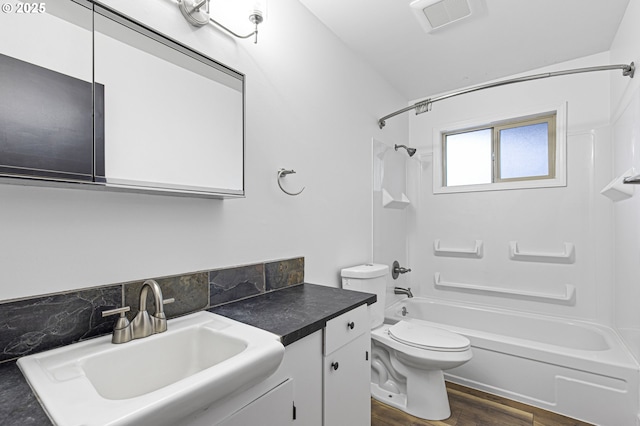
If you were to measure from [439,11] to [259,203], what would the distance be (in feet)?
5.24

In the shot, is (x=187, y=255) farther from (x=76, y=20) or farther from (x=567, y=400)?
(x=567, y=400)

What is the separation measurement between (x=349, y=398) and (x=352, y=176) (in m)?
1.46

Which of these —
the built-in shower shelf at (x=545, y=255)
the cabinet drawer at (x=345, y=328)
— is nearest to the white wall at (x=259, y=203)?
the cabinet drawer at (x=345, y=328)

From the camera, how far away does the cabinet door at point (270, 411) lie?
827 millimetres

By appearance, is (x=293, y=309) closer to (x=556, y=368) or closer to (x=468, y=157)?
(x=556, y=368)

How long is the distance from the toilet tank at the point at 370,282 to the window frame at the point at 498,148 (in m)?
1.36

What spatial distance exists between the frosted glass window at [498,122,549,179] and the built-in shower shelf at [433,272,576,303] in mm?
1012

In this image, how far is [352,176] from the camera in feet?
7.57

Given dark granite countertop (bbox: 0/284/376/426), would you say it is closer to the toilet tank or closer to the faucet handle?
the faucet handle

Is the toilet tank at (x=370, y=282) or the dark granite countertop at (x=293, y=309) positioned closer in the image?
the dark granite countertop at (x=293, y=309)

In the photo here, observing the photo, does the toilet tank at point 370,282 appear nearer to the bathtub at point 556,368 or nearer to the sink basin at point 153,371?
the bathtub at point 556,368

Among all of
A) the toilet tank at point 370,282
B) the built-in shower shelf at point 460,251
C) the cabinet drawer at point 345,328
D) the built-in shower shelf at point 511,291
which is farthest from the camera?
the built-in shower shelf at point 460,251

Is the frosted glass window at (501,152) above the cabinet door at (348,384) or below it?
above

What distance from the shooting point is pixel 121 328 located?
926 millimetres
